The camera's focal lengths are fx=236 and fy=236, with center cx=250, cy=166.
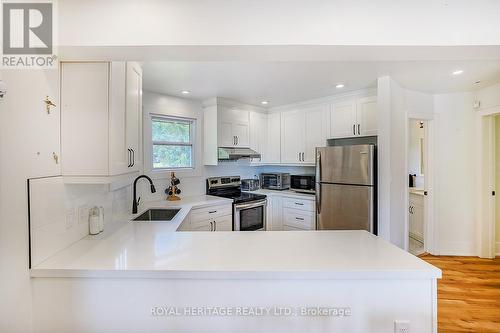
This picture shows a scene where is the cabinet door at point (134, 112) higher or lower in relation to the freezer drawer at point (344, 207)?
higher

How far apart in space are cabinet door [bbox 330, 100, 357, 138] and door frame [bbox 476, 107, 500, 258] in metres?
1.79

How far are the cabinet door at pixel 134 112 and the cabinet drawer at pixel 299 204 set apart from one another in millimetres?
2408

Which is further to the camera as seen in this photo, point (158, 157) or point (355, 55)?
point (158, 157)

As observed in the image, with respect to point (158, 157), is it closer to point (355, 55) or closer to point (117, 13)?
point (117, 13)

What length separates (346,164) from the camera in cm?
286

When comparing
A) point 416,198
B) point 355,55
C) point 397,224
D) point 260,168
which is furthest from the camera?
point 260,168

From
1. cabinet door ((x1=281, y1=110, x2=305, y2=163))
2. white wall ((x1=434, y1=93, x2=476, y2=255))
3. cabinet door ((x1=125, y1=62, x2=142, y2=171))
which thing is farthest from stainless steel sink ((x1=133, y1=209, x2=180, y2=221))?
white wall ((x1=434, y1=93, x2=476, y2=255))

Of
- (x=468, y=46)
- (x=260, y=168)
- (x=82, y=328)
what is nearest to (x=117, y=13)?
(x=82, y=328)

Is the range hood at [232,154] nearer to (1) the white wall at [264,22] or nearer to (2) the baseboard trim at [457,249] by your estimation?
(1) the white wall at [264,22]

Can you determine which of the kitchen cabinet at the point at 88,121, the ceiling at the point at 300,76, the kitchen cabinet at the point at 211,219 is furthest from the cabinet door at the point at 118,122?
the kitchen cabinet at the point at 211,219

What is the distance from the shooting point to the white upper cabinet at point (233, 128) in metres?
3.57

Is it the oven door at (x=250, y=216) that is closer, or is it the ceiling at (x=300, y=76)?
the ceiling at (x=300, y=76)

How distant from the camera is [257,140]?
4113mm

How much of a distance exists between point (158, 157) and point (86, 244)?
186 centimetres
